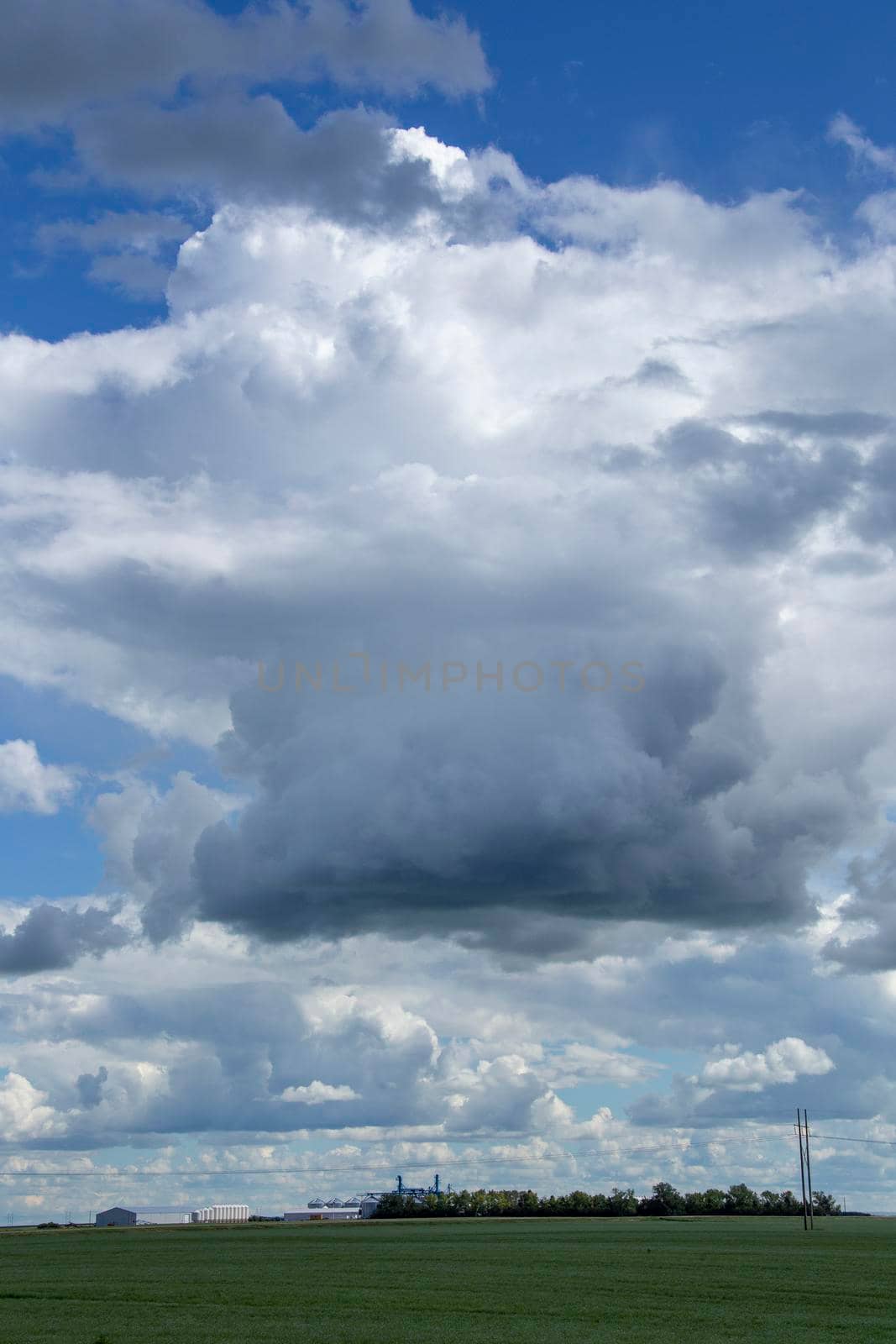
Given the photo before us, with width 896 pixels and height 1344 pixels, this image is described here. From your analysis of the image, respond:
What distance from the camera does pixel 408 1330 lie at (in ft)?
172

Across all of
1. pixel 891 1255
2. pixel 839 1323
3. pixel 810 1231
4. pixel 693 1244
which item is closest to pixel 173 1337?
pixel 839 1323

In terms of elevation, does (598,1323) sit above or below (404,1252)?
above

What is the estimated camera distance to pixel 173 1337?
50.6 meters

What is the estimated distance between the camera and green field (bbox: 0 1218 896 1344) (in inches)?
2069

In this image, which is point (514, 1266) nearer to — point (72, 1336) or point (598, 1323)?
point (598, 1323)

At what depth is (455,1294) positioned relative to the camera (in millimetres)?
68812

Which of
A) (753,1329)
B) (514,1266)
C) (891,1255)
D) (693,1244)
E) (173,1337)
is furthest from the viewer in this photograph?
(693,1244)

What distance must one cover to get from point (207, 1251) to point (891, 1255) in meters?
59.3

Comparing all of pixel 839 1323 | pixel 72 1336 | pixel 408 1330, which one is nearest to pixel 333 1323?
pixel 408 1330

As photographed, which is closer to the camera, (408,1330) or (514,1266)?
(408,1330)

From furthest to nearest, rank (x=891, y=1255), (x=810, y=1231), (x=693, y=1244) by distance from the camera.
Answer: (x=810, y=1231), (x=693, y=1244), (x=891, y=1255)

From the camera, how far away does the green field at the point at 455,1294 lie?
52562mm

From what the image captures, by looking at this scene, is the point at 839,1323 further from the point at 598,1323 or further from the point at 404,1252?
the point at 404,1252

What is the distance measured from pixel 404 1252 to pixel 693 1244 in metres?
29.5
